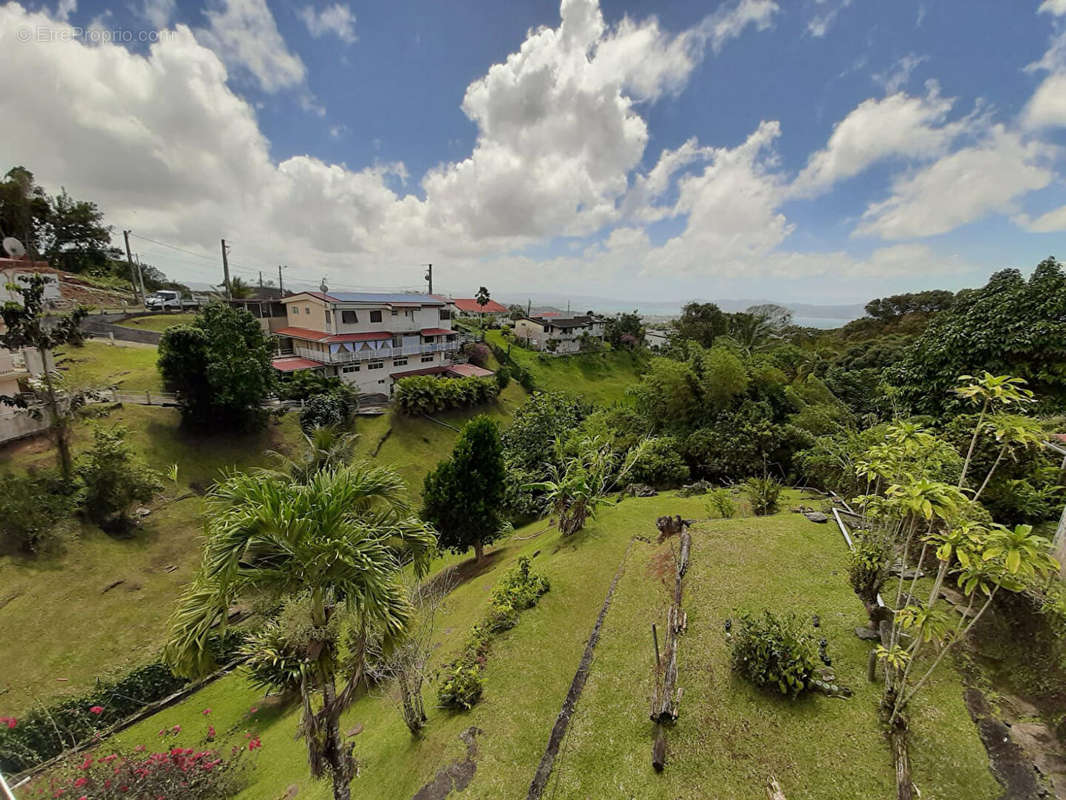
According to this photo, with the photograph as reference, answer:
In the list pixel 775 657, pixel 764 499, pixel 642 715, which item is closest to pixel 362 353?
pixel 764 499

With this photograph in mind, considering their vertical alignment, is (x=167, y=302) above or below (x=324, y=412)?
above

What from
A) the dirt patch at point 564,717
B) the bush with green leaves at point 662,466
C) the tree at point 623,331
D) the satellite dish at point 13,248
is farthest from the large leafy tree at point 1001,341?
the satellite dish at point 13,248

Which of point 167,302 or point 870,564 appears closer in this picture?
point 870,564

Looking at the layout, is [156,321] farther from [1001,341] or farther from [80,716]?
[1001,341]

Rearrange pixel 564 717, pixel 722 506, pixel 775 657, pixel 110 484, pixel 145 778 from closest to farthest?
1. pixel 775 657
2. pixel 564 717
3. pixel 145 778
4. pixel 722 506
5. pixel 110 484

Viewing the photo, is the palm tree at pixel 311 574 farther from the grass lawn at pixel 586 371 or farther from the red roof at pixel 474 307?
the red roof at pixel 474 307

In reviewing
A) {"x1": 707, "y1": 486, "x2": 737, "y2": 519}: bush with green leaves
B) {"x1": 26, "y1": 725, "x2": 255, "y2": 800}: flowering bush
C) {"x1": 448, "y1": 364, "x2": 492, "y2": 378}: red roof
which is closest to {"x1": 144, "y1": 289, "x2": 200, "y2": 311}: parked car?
{"x1": 448, "y1": 364, "x2": 492, "y2": 378}: red roof

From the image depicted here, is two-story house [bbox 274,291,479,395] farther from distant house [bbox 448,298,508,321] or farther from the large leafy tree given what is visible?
the large leafy tree
